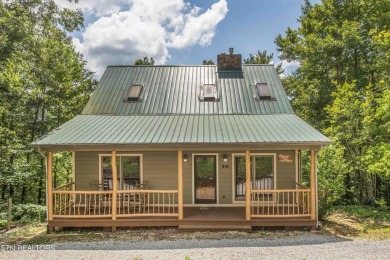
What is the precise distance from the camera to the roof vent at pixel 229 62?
14534 mm

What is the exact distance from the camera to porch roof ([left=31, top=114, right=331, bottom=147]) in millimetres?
8758

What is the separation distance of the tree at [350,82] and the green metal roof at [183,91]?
133 inches

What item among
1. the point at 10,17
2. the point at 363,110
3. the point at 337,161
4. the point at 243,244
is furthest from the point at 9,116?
the point at 363,110

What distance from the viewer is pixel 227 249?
7.26 meters

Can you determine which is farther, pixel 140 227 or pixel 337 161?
pixel 337 161

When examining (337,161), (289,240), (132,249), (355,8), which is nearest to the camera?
(132,249)

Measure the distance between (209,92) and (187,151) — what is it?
338 cm

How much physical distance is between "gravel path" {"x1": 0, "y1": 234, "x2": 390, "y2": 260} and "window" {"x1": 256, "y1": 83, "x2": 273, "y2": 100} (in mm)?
6211

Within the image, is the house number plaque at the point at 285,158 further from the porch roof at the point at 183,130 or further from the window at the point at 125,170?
Answer: the window at the point at 125,170

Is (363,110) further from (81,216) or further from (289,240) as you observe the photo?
(81,216)

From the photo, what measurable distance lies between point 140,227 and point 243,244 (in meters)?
3.63

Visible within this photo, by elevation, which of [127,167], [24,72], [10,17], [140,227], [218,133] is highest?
[10,17]

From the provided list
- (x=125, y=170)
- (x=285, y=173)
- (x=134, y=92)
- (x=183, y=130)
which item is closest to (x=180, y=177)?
(x=183, y=130)

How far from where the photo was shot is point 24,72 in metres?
13.4
